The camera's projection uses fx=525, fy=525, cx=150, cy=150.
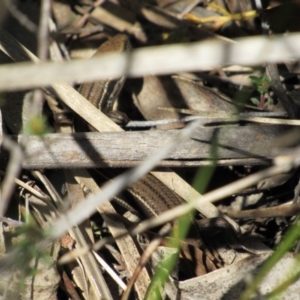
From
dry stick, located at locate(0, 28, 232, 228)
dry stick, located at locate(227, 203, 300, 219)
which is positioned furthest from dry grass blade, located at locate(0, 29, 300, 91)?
dry stick, located at locate(0, 28, 232, 228)

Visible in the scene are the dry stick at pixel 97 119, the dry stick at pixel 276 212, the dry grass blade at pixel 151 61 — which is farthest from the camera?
the dry stick at pixel 97 119

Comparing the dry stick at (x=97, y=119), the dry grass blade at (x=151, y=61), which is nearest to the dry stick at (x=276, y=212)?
the dry stick at (x=97, y=119)

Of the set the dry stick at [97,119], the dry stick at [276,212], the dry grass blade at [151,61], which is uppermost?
the dry grass blade at [151,61]

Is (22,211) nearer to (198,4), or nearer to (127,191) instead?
(127,191)

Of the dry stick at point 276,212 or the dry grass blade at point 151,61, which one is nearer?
the dry grass blade at point 151,61

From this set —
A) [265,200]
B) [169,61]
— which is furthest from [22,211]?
[169,61]

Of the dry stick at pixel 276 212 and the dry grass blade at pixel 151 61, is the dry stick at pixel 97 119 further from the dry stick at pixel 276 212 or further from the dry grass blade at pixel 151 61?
the dry grass blade at pixel 151 61

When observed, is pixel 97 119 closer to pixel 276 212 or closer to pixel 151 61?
pixel 276 212

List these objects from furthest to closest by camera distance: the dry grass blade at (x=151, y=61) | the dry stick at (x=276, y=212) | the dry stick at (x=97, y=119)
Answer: the dry stick at (x=97, y=119), the dry stick at (x=276, y=212), the dry grass blade at (x=151, y=61)

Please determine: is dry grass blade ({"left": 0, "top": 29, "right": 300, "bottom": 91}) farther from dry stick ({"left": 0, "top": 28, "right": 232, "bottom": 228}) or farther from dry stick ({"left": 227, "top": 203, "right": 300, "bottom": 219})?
dry stick ({"left": 0, "top": 28, "right": 232, "bottom": 228})

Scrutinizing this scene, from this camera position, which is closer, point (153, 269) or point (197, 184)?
point (153, 269)

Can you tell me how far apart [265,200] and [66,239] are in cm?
123

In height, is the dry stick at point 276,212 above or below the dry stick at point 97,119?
below

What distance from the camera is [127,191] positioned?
3125 mm
